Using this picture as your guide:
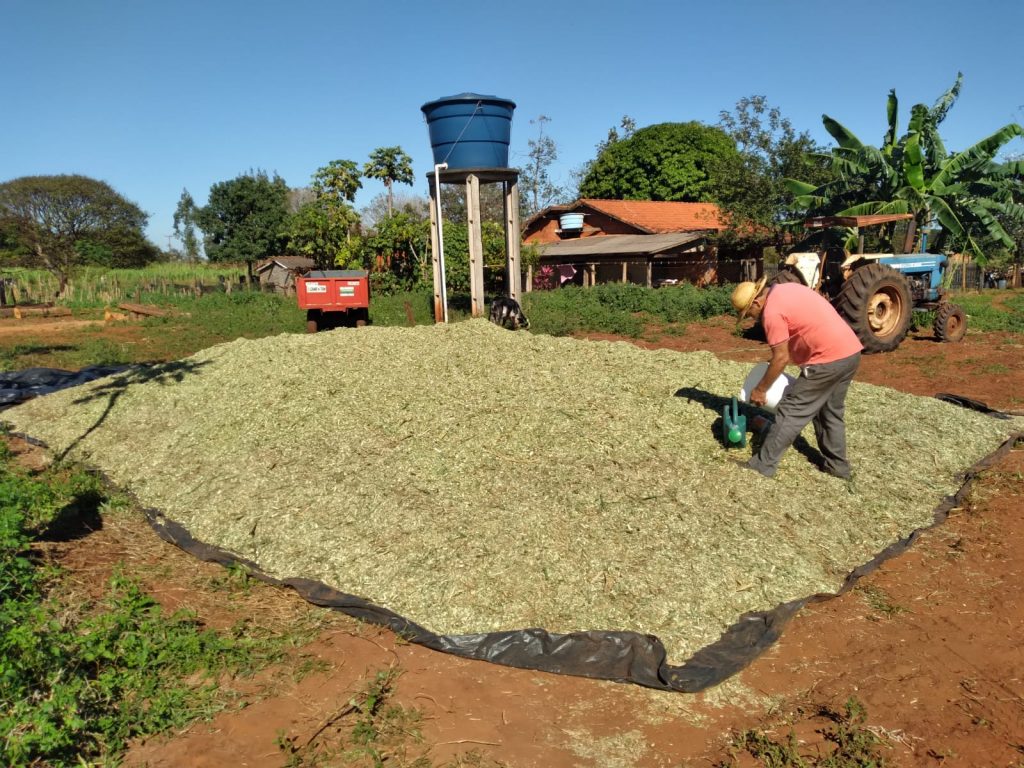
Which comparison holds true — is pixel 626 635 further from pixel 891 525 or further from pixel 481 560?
pixel 891 525

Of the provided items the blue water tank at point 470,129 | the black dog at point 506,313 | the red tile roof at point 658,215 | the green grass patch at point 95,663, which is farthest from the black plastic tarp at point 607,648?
the red tile roof at point 658,215

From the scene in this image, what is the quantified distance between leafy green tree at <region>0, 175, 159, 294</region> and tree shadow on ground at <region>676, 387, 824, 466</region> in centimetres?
2610

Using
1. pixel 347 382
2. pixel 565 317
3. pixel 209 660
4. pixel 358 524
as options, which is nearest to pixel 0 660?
pixel 209 660

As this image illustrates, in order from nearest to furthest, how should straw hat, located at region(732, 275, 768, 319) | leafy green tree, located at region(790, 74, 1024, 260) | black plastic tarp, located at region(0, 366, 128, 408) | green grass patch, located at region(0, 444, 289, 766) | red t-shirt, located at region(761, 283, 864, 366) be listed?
green grass patch, located at region(0, 444, 289, 766)
red t-shirt, located at region(761, 283, 864, 366)
straw hat, located at region(732, 275, 768, 319)
black plastic tarp, located at region(0, 366, 128, 408)
leafy green tree, located at region(790, 74, 1024, 260)

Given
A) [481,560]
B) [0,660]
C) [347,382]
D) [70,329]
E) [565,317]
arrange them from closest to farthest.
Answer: [0,660], [481,560], [347,382], [565,317], [70,329]

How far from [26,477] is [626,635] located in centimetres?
402

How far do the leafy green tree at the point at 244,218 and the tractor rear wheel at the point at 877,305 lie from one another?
79.4ft

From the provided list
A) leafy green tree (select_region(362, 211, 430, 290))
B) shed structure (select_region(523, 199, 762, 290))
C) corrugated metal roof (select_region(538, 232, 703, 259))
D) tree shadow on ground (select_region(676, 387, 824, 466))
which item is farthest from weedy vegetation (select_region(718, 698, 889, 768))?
corrugated metal roof (select_region(538, 232, 703, 259))

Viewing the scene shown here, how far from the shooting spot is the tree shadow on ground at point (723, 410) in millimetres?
4797

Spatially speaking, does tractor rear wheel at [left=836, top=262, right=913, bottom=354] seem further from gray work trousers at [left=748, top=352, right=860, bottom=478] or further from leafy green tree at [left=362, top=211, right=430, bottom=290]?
leafy green tree at [left=362, top=211, right=430, bottom=290]

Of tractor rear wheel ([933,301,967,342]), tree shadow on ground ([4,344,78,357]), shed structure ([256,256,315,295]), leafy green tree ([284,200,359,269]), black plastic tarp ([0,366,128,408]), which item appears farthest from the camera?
shed structure ([256,256,315,295])

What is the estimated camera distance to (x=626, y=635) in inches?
118

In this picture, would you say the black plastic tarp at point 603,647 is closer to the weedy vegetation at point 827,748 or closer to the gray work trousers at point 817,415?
the weedy vegetation at point 827,748

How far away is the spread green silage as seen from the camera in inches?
134
